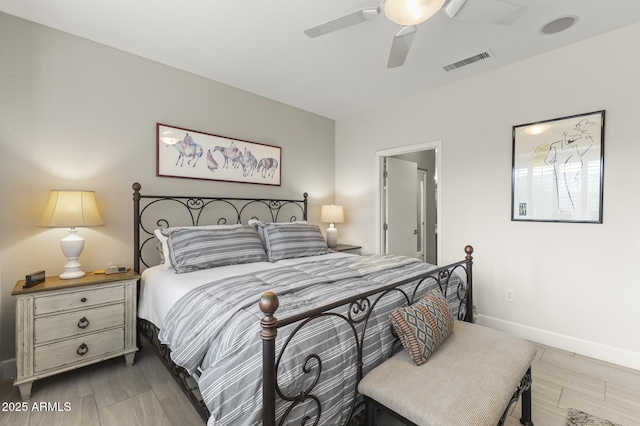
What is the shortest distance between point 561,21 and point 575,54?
19.6 inches

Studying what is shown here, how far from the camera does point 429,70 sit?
3.07 meters

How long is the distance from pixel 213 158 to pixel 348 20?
209 cm

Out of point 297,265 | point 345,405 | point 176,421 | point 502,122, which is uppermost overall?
point 502,122

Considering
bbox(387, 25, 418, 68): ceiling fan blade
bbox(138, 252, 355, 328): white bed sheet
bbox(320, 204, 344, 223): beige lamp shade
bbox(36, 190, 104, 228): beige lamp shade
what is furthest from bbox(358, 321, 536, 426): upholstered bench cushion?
bbox(320, 204, 344, 223): beige lamp shade

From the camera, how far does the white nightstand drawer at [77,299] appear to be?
6.57 feet

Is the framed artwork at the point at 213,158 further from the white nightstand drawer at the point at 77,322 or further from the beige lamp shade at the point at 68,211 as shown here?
the white nightstand drawer at the point at 77,322

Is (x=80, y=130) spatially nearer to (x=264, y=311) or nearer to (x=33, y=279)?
(x=33, y=279)

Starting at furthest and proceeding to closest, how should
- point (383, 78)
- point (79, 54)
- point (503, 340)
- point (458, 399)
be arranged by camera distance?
point (383, 78) → point (79, 54) → point (503, 340) → point (458, 399)

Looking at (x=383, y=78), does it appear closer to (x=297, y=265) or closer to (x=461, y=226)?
(x=461, y=226)

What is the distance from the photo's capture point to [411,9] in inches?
60.8

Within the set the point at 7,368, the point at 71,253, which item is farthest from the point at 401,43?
the point at 7,368

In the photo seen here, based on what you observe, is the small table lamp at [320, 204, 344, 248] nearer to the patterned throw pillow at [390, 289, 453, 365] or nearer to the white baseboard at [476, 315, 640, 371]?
the white baseboard at [476, 315, 640, 371]

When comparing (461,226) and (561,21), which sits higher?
(561,21)

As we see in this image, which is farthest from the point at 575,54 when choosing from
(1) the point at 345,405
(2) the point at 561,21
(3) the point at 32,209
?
(3) the point at 32,209
